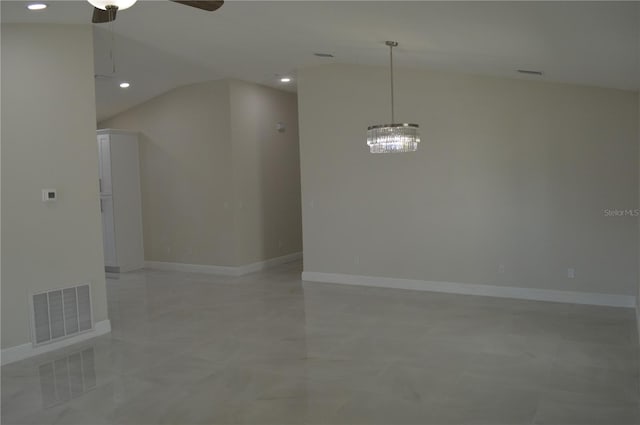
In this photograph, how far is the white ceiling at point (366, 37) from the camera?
321 centimetres

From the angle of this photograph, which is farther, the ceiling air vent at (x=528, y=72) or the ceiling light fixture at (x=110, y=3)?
the ceiling air vent at (x=528, y=72)

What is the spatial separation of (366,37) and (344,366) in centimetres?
294

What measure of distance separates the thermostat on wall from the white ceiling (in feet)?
4.90

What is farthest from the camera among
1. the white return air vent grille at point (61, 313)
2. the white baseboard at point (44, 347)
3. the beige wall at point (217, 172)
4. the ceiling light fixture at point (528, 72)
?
the beige wall at point (217, 172)

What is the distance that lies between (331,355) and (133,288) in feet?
13.5

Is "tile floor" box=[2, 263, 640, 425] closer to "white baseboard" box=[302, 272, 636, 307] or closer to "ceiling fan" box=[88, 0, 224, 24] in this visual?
"white baseboard" box=[302, 272, 636, 307]

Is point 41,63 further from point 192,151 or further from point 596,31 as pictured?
point 596,31

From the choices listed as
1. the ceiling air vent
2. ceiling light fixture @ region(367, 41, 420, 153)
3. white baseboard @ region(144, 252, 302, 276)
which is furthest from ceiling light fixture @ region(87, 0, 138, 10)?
white baseboard @ region(144, 252, 302, 276)

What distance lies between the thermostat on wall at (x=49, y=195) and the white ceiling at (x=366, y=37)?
1.49m

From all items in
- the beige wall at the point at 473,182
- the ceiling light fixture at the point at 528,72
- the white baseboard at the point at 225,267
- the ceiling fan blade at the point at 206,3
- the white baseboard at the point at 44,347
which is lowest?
the white baseboard at the point at 44,347

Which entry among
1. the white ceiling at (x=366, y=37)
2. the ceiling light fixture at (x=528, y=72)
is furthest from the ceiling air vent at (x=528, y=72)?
the white ceiling at (x=366, y=37)

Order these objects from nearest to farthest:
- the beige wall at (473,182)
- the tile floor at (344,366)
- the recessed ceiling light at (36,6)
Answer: the tile floor at (344,366), the recessed ceiling light at (36,6), the beige wall at (473,182)

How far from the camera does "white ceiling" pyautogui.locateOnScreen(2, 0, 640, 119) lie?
3215 millimetres

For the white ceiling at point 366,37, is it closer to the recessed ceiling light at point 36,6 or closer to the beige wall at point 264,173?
the recessed ceiling light at point 36,6
